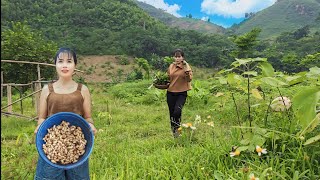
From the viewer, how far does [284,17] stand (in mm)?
90812

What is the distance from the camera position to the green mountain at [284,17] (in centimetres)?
8269

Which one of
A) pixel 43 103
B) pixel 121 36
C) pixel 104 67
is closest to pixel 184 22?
pixel 121 36

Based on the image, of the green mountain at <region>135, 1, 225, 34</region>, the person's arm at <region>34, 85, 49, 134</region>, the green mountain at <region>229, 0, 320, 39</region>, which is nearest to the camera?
the person's arm at <region>34, 85, 49, 134</region>

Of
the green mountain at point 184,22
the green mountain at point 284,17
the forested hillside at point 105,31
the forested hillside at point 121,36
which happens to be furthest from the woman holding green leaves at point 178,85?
the green mountain at point 184,22

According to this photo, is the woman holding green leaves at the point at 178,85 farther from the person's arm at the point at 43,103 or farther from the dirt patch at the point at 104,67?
the dirt patch at the point at 104,67

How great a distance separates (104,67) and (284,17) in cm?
6548

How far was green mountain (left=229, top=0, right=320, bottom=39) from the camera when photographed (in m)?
82.7

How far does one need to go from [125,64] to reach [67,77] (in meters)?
42.8

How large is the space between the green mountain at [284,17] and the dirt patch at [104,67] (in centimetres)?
4530

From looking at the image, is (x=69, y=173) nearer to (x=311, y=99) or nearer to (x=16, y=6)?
(x=311, y=99)

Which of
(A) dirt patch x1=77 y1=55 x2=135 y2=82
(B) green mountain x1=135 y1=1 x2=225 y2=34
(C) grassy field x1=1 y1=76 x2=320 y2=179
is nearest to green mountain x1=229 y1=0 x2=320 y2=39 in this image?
(B) green mountain x1=135 y1=1 x2=225 y2=34

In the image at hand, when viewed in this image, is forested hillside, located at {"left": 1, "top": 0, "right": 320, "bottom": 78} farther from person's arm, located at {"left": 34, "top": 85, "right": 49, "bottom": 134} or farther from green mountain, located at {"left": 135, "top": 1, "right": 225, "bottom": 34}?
green mountain, located at {"left": 135, "top": 1, "right": 225, "bottom": 34}

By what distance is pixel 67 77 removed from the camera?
258cm

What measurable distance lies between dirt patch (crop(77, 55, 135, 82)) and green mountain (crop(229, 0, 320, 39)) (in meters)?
45.3
